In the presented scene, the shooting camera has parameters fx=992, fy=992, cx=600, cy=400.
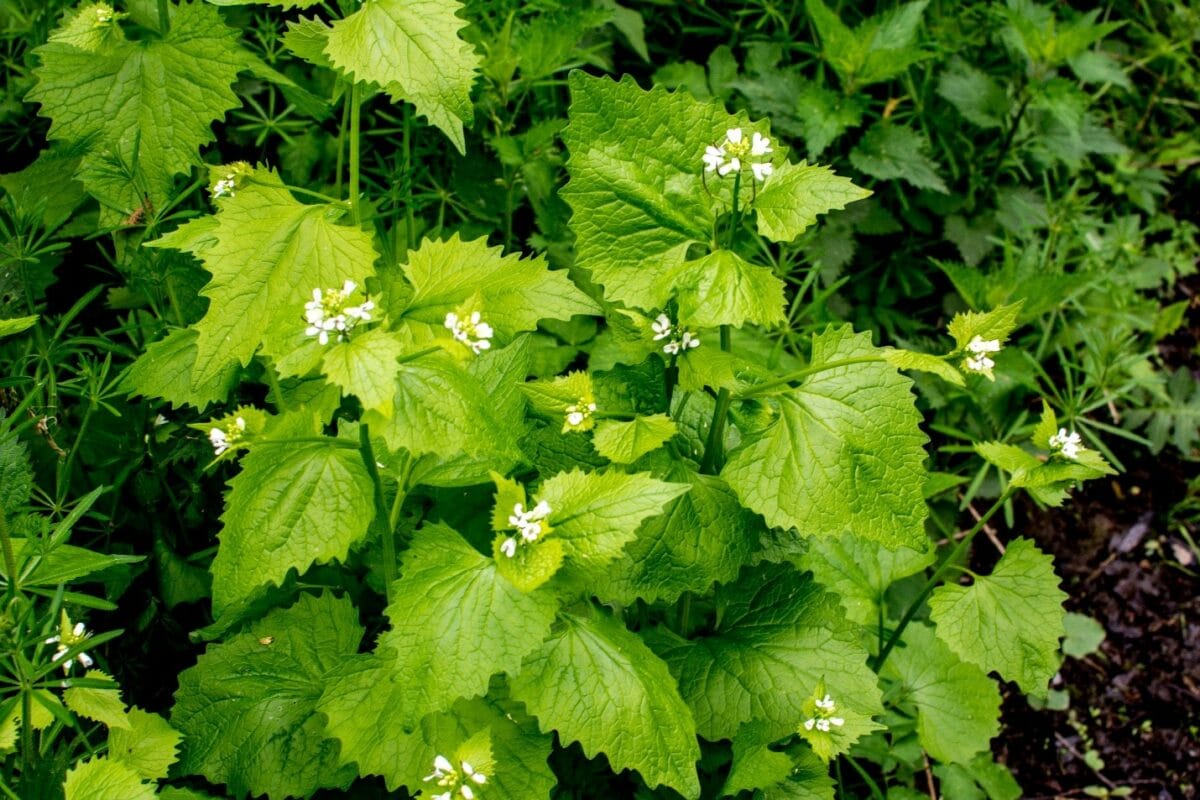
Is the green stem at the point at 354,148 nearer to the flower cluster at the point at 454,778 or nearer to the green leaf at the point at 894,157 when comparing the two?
the flower cluster at the point at 454,778

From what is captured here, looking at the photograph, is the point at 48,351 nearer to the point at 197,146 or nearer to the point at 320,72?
the point at 197,146

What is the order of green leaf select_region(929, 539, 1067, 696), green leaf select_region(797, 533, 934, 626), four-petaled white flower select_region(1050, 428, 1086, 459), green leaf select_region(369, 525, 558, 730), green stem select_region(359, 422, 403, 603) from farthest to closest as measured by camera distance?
green leaf select_region(797, 533, 934, 626) < green leaf select_region(929, 539, 1067, 696) < four-petaled white flower select_region(1050, 428, 1086, 459) < green stem select_region(359, 422, 403, 603) < green leaf select_region(369, 525, 558, 730)

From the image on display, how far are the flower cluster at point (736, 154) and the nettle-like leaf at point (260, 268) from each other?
72 cm

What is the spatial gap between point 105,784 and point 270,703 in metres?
0.49

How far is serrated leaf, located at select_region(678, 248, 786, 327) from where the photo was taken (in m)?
1.96

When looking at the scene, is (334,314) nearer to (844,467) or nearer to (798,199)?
(798,199)

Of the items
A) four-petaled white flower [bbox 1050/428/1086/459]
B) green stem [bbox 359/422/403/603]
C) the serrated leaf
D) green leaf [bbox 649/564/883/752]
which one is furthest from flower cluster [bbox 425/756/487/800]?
four-petaled white flower [bbox 1050/428/1086/459]

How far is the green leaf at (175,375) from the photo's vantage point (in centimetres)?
231

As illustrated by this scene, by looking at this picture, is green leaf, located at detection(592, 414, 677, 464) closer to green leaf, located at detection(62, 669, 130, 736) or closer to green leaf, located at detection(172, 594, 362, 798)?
green leaf, located at detection(172, 594, 362, 798)

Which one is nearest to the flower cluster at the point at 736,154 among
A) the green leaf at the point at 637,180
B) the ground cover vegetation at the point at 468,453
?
the ground cover vegetation at the point at 468,453

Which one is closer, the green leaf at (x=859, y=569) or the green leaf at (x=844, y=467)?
the green leaf at (x=844, y=467)

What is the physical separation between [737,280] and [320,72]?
1.94 metres

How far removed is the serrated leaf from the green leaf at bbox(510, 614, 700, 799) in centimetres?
68

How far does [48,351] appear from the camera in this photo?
256cm
